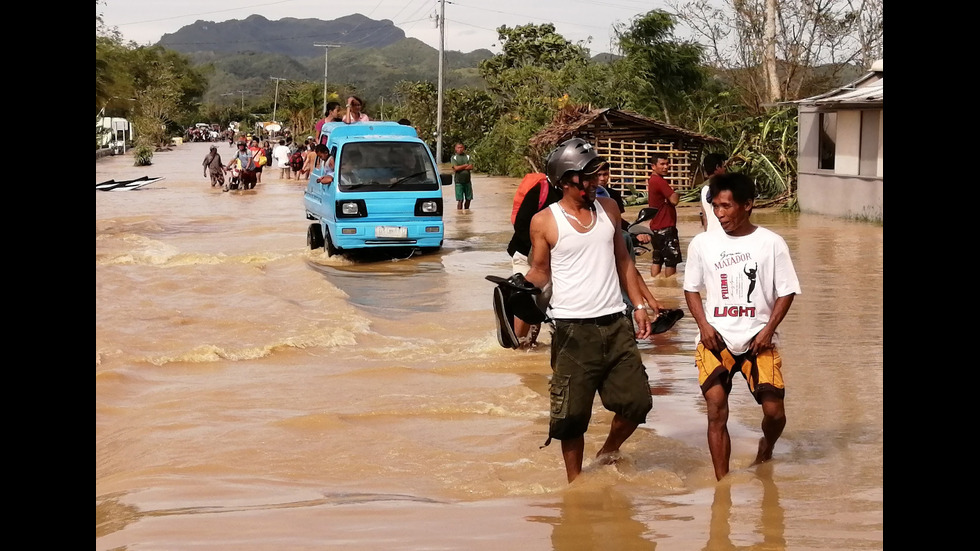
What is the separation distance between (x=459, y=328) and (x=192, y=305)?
386 centimetres

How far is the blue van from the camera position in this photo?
17.9m

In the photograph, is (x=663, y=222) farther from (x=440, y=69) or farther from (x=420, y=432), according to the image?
(x=440, y=69)

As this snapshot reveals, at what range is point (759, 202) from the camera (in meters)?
28.7

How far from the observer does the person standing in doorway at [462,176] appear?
27.2 m

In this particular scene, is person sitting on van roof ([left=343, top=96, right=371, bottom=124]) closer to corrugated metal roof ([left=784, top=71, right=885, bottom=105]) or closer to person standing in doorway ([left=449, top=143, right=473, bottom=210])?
person standing in doorway ([left=449, top=143, right=473, bottom=210])

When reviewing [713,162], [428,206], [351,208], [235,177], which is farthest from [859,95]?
[235,177]

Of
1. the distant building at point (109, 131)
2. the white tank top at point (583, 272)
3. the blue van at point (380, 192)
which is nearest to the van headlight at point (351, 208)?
the blue van at point (380, 192)

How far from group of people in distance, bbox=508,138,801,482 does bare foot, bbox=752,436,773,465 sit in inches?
13.5

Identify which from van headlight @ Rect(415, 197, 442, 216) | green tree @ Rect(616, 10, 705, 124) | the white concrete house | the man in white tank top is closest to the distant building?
green tree @ Rect(616, 10, 705, 124)

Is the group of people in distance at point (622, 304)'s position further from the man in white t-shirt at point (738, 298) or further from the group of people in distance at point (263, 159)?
the group of people in distance at point (263, 159)

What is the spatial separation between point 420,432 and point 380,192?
10446mm

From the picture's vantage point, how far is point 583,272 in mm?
6074
